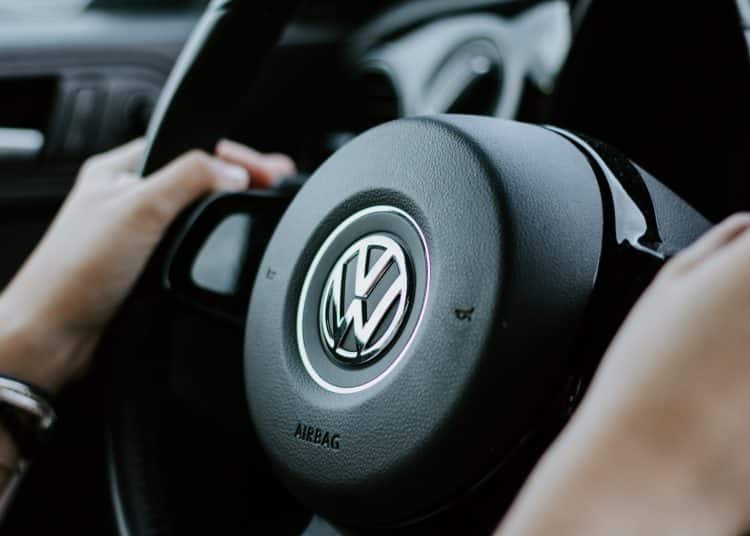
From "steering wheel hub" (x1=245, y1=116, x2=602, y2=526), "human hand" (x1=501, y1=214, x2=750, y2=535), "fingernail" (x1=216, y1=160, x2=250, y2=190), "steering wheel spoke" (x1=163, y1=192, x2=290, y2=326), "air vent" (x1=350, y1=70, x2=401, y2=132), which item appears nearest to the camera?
"human hand" (x1=501, y1=214, x2=750, y2=535)

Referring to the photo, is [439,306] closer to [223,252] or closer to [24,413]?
[223,252]

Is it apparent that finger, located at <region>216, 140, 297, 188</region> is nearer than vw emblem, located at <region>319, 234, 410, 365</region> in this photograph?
No

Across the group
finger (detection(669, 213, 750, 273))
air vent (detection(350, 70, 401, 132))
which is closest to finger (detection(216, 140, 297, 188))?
finger (detection(669, 213, 750, 273))

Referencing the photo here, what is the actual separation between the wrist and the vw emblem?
37cm

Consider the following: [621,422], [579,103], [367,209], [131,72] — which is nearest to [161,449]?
[367,209]

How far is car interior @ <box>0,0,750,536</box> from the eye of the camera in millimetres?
563

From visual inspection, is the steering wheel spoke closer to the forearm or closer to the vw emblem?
the vw emblem

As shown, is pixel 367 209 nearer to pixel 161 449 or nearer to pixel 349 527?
pixel 349 527

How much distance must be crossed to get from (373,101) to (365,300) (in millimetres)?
1386

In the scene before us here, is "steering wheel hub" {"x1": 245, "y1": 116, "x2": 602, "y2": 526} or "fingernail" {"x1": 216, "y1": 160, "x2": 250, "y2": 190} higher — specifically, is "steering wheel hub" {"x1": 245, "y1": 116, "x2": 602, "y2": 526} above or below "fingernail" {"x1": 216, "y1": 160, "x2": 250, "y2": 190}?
above

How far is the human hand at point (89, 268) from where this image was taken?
900mm

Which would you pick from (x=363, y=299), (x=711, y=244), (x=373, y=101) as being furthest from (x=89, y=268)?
(x=373, y=101)

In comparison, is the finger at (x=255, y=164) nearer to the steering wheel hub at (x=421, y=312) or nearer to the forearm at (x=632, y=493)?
the steering wheel hub at (x=421, y=312)

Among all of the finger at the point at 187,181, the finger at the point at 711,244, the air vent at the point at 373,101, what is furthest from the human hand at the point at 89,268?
the air vent at the point at 373,101
